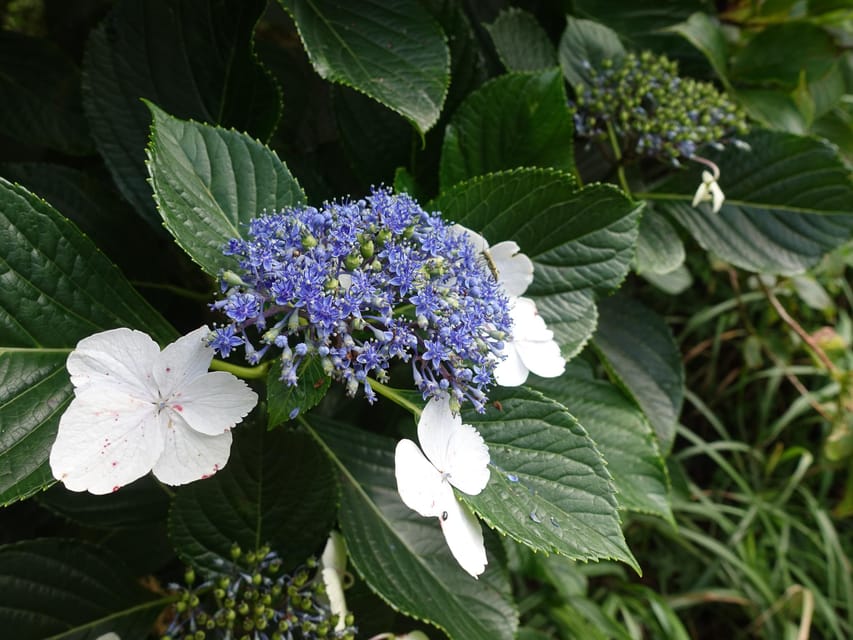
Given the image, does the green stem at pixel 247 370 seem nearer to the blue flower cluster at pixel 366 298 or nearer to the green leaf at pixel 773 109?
the blue flower cluster at pixel 366 298

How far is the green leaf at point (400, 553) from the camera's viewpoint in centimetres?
91

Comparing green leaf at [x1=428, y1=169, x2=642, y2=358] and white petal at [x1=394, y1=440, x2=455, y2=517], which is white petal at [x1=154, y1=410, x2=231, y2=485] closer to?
white petal at [x1=394, y1=440, x2=455, y2=517]

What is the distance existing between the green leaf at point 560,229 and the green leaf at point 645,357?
40cm

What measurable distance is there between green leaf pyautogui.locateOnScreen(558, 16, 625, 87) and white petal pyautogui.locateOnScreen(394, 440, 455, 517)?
0.86 meters

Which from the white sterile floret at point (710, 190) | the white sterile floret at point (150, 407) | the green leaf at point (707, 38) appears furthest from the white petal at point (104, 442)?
the green leaf at point (707, 38)

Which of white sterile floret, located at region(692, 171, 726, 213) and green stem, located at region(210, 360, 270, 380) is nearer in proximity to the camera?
green stem, located at region(210, 360, 270, 380)

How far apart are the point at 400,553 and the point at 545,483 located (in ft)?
0.95

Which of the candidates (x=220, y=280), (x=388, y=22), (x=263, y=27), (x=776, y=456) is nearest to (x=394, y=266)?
(x=220, y=280)

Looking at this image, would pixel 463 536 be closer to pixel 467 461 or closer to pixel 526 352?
pixel 467 461

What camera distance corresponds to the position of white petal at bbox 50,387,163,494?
2.05 feet

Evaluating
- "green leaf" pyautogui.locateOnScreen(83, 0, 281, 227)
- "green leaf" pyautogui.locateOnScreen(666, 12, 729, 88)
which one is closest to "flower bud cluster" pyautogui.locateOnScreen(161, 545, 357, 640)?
"green leaf" pyautogui.locateOnScreen(83, 0, 281, 227)

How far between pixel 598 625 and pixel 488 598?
824 mm

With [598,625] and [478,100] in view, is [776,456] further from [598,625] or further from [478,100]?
[478,100]

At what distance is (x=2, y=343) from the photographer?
72 cm
